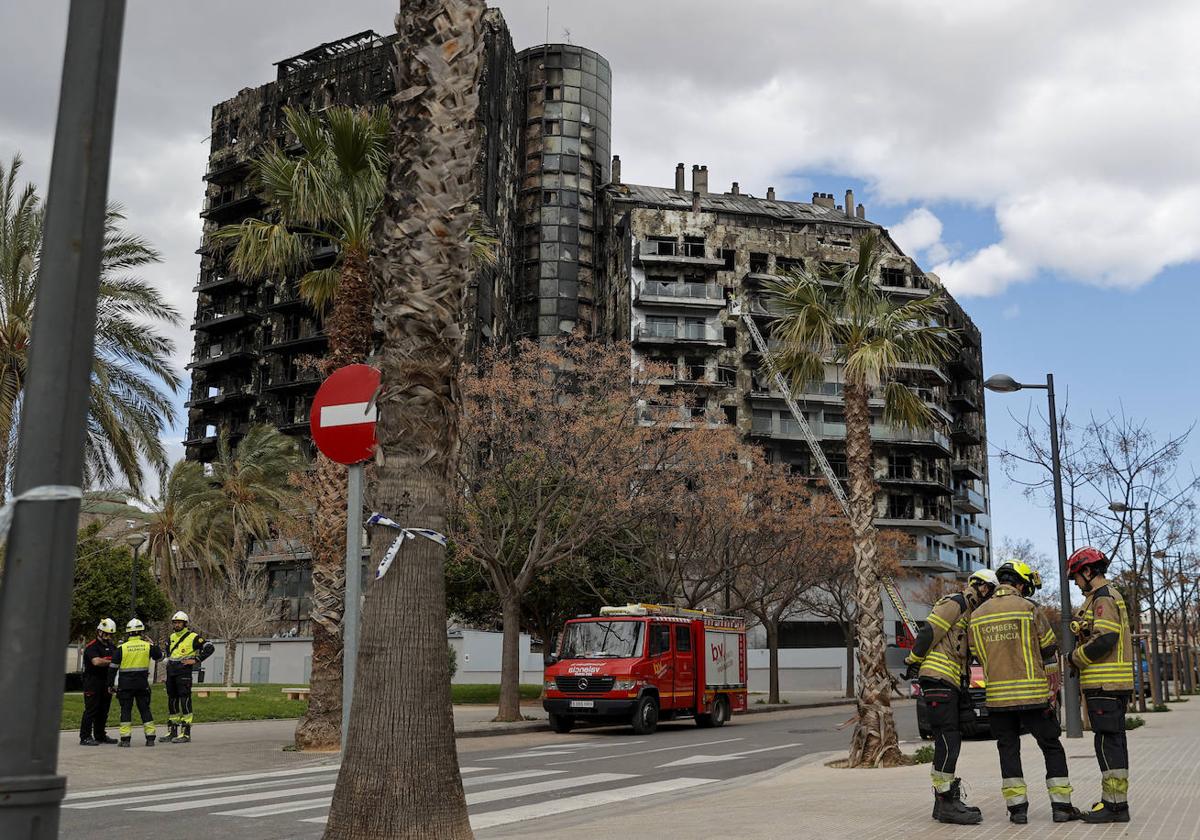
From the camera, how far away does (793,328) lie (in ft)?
57.5

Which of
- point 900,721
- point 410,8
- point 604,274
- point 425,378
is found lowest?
point 900,721

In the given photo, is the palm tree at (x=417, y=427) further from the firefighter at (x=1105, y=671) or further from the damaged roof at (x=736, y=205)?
the damaged roof at (x=736, y=205)

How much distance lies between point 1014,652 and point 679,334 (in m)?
69.0

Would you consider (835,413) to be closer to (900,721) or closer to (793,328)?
(900,721)

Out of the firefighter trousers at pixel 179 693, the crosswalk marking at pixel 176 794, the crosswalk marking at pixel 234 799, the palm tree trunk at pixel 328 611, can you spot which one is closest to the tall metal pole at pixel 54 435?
the crosswalk marking at pixel 234 799

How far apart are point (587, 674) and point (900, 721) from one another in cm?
921

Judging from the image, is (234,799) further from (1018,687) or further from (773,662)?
(773,662)

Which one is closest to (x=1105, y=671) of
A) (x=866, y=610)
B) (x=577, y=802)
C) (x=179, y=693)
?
(x=577, y=802)

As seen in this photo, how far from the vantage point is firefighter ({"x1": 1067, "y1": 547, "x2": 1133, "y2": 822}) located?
851 centimetres

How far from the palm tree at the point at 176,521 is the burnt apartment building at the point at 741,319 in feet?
113

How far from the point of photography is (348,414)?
6102 millimetres

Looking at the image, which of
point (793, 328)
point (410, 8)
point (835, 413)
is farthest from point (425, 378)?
point (835, 413)

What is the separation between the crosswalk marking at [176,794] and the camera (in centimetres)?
1158

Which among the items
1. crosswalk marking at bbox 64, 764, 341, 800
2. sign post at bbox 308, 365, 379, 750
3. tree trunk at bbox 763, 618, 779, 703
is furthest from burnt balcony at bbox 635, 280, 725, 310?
sign post at bbox 308, 365, 379, 750
